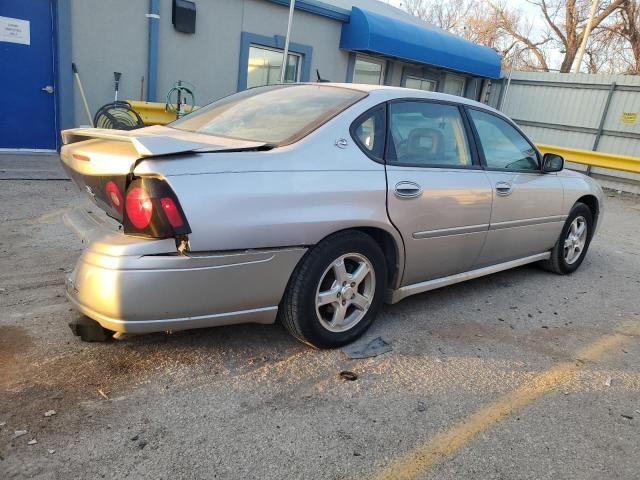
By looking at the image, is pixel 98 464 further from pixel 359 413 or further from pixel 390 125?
pixel 390 125

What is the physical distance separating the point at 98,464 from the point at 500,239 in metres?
3.19

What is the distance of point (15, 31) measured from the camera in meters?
7.89

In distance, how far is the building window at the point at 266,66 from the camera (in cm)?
1055

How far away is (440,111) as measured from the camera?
12.3ft

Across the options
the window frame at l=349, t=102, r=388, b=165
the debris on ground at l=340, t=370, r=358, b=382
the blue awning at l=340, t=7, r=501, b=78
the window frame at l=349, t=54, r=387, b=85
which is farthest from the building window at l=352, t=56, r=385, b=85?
the debris on ground at l=340, t=370, r=358, b=382

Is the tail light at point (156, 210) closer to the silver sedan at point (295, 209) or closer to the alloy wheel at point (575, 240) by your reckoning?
the silver sedan at point (295, 209)

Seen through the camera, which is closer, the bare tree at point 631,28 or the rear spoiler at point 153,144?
the rear spoiler at point 153,144

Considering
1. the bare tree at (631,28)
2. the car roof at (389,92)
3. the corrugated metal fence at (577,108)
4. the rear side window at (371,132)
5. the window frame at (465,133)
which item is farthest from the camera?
the bare tree at (631,28)

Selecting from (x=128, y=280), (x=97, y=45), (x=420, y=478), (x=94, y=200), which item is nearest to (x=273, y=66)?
(x=97, y=45)

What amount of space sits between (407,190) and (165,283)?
158 centimetres

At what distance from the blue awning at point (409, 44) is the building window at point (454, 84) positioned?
32.1 inches

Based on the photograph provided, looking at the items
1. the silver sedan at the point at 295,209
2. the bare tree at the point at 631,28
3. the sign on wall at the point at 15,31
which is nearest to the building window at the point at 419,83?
the sign on wall at the point at 15,31

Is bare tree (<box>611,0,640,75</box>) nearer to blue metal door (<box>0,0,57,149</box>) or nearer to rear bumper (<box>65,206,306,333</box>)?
blue metal door (<box>0,0,57,149</box>)

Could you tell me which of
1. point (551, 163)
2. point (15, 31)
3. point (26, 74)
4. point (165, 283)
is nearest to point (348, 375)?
point (165, 283)
